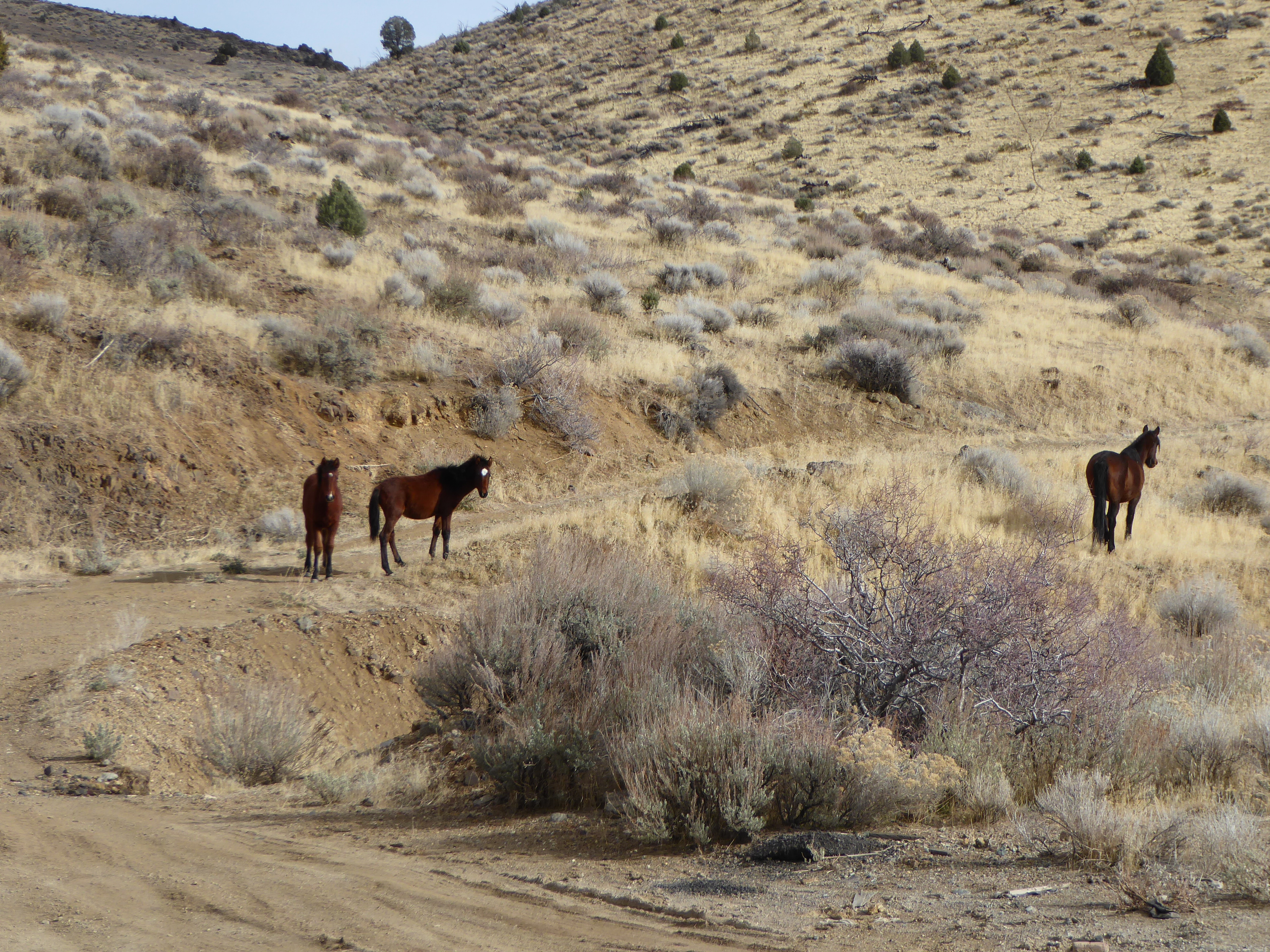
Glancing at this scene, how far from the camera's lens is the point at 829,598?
625 cm

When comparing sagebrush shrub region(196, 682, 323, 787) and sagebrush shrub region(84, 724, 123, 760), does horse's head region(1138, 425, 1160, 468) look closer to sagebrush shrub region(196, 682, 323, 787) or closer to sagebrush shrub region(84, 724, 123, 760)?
sagebrush shrub region(196, 682, 323, 787)

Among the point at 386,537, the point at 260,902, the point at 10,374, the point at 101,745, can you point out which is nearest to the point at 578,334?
the point at 386,537

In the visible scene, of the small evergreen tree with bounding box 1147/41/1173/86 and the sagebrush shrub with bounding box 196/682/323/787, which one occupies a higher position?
the small evergreen tree with bounding box 1147/41/1173/86

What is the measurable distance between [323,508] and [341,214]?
14.1 meters

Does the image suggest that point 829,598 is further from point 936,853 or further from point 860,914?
point 860,914

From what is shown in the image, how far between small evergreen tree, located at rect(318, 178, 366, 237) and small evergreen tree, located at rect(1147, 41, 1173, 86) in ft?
151

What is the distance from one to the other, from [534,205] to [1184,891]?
2890cm

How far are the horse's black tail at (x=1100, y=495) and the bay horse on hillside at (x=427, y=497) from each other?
813 cm

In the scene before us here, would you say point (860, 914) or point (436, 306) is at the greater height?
point (436, 306)

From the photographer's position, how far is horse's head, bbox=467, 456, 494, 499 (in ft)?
34.9

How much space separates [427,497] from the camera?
10922 mm

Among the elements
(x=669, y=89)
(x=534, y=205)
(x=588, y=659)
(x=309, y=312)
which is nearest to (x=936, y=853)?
(x=588, y=659)

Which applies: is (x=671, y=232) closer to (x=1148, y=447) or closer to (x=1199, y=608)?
(x=1148, y=447)

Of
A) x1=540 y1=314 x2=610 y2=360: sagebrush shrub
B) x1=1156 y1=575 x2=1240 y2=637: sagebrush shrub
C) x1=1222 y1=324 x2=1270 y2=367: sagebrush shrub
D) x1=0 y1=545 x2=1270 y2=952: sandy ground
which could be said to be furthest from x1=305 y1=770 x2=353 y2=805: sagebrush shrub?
x1=1222 y1=324 x2=1270 y2=367: sagebrush shrub
